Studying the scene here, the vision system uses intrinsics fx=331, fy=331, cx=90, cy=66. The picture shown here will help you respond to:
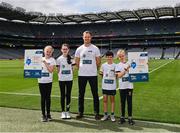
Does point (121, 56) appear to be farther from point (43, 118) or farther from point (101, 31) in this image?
point (101, 31)

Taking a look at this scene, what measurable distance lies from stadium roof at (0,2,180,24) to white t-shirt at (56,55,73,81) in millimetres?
72391

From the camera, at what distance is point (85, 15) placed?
89125 millimetres

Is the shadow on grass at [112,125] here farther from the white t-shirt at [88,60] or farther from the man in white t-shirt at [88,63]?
the white t-shirt at [88,60]

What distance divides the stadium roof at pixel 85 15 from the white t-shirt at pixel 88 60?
72377 millimetres

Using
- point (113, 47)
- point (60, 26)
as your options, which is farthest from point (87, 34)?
point (60, 26)

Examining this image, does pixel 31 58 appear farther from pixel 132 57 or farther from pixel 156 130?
pixel 156 130

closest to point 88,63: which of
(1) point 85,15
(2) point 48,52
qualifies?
(2) point 48,52

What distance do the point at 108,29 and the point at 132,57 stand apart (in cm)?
9268

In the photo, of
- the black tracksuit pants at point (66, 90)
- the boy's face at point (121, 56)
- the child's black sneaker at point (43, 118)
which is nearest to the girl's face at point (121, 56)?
the boy's face at point (121, 56)

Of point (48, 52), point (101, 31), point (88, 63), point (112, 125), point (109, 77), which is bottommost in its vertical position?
point (112, 125)

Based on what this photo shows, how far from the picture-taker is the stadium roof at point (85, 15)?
82.5m

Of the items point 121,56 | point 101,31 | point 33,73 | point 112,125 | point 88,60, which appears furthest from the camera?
point 101,31

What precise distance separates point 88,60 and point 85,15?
8116 centimetres

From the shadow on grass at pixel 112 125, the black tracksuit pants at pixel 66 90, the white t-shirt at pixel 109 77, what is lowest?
the shadow on grass at pixel 112 125
